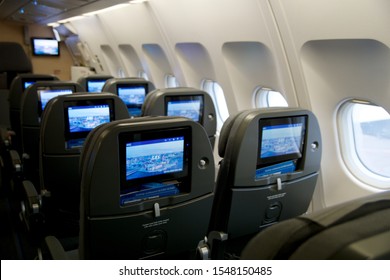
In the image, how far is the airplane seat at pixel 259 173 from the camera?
202 centimetres

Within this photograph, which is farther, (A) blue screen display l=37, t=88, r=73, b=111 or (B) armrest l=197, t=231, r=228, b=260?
(A) blue screen display l=37, t=88, r=73, b=111

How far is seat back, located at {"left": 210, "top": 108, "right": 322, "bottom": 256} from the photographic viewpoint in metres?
2.02

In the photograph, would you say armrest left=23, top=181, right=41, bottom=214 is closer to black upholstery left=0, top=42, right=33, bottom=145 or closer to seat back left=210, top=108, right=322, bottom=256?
seat back left=210, top=108, right=322, bottom=256

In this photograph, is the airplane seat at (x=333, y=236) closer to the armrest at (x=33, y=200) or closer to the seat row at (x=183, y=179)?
the seat row at (x=183, y=179)

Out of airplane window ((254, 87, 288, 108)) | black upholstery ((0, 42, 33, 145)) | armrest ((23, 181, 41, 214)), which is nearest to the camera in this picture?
armrest ((23, 181, 41, 214))

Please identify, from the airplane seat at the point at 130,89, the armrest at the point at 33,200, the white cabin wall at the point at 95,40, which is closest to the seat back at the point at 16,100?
the airplane seat at the point at 130,89

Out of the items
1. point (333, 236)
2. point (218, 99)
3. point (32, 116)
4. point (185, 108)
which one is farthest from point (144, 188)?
point (218, 99)

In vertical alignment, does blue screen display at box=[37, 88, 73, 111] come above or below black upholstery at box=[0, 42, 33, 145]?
below

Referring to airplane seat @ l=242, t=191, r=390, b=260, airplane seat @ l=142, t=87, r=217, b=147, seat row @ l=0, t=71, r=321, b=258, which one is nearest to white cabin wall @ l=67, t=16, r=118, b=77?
airplane seat @ l=142, t=87, r=217, b=147

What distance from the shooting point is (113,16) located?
25.9 feet

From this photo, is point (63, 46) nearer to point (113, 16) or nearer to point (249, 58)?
point (113, 16)

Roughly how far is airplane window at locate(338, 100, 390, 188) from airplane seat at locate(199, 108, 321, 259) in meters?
1.15

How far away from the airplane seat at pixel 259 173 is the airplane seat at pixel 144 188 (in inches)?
6.6

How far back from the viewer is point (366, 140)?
3.35 m
